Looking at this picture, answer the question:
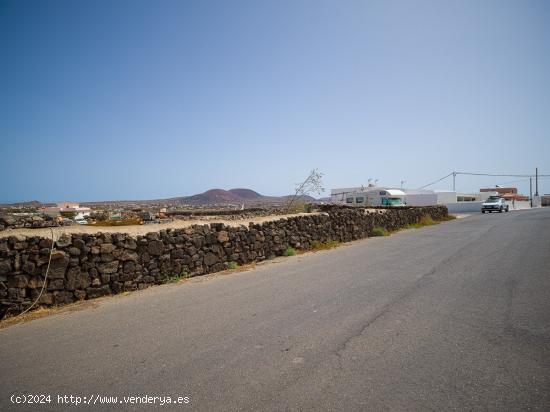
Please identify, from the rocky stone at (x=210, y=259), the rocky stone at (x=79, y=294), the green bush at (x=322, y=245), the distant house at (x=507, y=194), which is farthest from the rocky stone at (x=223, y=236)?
the distant house at (x=507, y=194)

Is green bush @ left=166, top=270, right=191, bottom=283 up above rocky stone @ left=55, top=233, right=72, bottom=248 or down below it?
below

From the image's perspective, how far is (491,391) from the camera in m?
3.05

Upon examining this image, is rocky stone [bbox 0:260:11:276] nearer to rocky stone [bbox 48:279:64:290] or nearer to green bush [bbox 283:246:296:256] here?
rocky stone [bbox 48:279:64:290]

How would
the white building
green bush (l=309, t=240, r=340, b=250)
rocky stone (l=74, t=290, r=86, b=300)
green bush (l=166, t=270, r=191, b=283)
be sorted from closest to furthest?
rocky stone (l=74, t=290, r=86, b=300) < green bush (l=166, t=270, r=191, b=283) < green bush (l=309, t=240, r=340, b=250) < the white building

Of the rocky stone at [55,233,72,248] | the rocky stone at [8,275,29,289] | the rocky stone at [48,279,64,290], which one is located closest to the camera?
the rocky stone at [8,275,29,289]

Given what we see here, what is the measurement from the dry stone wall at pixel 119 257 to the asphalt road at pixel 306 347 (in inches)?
25.2

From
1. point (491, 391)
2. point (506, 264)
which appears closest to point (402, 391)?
point (491, 391)

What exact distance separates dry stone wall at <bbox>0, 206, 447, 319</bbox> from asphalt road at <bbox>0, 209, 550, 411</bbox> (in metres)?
0.64

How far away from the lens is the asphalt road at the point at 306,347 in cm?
311

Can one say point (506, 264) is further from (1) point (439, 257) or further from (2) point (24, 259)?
(2) point (24, 259)

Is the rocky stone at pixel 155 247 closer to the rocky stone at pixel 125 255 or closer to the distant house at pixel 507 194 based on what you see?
the rocky stone at pixel 125 255

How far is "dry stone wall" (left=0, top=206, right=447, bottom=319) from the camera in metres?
5.97

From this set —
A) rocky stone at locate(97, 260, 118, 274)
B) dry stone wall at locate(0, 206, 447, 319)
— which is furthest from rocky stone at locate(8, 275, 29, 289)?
rocky stone at locate(97, 260, 118, 274)

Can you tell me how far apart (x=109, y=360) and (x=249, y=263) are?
6559 millimetres
